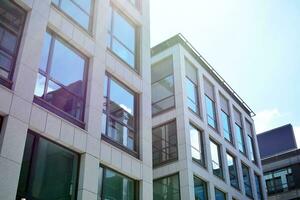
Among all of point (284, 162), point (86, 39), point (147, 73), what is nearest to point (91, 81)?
point (86, 39)

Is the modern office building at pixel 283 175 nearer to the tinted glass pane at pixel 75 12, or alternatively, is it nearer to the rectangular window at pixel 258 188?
the rectangular window at pixel 258 188

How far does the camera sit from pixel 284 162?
152ft

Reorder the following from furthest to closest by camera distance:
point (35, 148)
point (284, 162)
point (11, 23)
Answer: point (284, 162)
point (11, 23)
point (35, 148)

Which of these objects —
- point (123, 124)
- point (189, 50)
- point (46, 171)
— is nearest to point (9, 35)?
point (46, 171)

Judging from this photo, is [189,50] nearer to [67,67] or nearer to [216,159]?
[216,159]

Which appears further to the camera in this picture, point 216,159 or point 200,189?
point 216,159

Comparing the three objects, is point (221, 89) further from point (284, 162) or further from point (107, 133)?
point (107, 133)

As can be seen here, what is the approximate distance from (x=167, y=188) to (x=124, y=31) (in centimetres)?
1098

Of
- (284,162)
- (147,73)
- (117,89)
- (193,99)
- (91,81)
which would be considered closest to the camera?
(91,81)

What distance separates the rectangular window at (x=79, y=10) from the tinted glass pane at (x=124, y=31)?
6.02ft

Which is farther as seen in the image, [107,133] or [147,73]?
[147,73]

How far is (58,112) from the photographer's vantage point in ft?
46.3

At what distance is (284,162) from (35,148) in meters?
39.3

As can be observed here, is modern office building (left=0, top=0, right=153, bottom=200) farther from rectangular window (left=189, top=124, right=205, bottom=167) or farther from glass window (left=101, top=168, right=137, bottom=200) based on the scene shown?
rectangular window (left=189, top=124, right=205, bottom=167)
